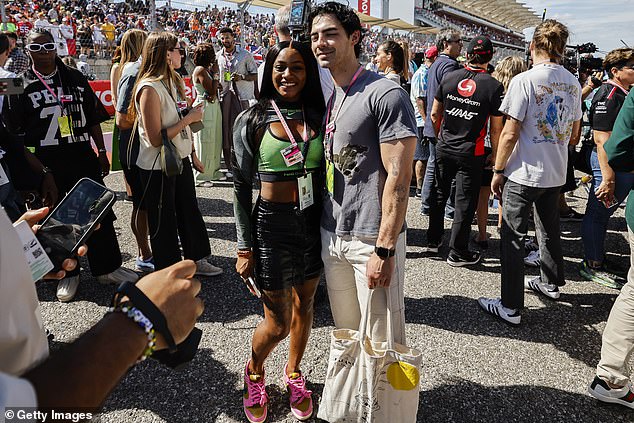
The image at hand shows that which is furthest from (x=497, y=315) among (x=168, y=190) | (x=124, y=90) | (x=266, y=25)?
(x=266, y=25)

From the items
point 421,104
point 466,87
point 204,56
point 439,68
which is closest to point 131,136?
point 466,87

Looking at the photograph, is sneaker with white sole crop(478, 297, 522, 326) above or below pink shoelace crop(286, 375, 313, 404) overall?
below

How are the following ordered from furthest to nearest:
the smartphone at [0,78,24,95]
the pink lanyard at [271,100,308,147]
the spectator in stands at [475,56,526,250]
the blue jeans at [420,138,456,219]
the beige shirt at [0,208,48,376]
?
the blue jeans at [420,138,456,219]
the spectator in stands at [475,56,526,250]
the pink lanyard at [271,100,308,147]
the smartphone at [0,78,24,95]
the beige shirt at [0,208,48,376]

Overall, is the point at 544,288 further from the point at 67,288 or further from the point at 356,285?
the point at 67,288

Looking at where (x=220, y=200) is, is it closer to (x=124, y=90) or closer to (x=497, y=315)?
(x=124, y=90)

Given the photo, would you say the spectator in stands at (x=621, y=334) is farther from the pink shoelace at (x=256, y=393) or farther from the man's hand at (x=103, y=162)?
the man's hand at (x=103, y=162)

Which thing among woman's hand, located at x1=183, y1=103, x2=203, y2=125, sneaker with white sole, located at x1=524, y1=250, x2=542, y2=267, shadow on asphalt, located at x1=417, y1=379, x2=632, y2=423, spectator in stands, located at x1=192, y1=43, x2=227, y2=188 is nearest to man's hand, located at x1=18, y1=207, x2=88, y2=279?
shadow on asphalt, located at x1=417, y1=379, x2=632, y2=423

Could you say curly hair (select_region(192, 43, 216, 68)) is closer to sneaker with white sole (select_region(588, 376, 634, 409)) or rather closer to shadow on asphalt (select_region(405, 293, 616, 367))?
shadow on asphalt (select_region(405, 293, 616, 367))

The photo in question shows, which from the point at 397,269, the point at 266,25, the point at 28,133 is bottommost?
the point at 397,269

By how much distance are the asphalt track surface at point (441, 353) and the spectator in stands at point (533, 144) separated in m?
0.33

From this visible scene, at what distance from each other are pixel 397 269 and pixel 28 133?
3.18m

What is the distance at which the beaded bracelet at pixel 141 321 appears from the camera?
2.95 ft

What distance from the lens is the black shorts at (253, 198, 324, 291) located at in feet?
7.22

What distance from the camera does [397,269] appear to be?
2.04m
